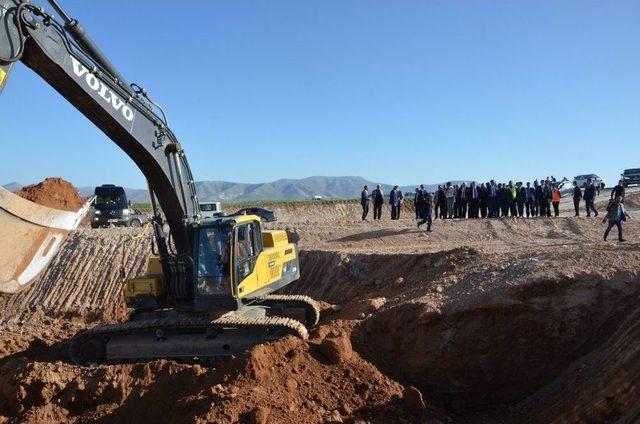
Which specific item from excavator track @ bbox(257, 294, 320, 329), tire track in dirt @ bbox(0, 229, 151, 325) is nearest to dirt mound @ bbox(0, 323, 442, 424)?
excavator track @ bbox(257, 294, 320, 329)

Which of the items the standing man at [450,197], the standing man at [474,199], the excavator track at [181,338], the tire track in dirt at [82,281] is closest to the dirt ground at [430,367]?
the excavator track at [181,338]

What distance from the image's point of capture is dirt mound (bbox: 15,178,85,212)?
9789mm

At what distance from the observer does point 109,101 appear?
8.16m

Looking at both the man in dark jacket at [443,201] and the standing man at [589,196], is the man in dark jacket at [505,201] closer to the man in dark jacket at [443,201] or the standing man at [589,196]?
the man in dark jacket at [443,201]

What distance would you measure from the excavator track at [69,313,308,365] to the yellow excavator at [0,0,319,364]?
0.6 inches

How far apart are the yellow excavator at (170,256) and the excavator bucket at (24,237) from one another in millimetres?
112

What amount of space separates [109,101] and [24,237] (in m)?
2.08

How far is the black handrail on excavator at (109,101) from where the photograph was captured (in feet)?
23.5

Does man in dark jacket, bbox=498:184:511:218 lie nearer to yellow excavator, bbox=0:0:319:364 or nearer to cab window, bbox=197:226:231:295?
yellow excavator, bbox=0:0:319:364

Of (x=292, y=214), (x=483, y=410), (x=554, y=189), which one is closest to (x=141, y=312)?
(x=483, y=410)

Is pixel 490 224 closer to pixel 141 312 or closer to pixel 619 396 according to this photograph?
pixel 141 312

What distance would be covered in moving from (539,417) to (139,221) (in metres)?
23.9

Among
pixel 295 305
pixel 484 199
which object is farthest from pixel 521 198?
pixel 295 305

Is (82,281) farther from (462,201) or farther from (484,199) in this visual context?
(484,199)
